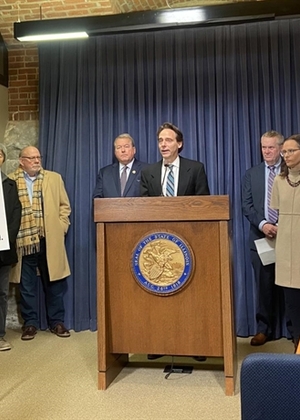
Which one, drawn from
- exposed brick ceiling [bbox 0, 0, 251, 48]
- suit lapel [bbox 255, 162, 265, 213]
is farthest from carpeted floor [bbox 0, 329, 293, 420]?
exposed brick ceiling [bbox 0, 0, 251, 48]

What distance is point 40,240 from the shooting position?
4270mm

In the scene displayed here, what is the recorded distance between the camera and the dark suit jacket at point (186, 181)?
3.48 m

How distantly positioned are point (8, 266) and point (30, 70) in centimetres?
202

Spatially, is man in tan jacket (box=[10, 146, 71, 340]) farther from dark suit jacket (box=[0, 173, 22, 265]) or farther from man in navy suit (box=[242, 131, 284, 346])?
man in navy suit (box=[242, 131, 284, 346])

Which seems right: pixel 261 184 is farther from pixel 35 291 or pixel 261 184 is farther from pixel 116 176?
pixel 35 291

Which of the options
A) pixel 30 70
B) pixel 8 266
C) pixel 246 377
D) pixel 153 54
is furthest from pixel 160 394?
pixel 30 70

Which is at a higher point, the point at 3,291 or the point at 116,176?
the point at 116,176

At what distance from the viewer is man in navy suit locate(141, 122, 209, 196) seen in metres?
3.49

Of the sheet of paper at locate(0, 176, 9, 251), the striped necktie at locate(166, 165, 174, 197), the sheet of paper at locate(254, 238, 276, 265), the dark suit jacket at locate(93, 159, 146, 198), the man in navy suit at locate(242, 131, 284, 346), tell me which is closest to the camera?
the sheet of paper at locate(0, 176, 9, 251)

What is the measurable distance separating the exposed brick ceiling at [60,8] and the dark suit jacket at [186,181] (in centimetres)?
177

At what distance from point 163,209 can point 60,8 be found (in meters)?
2.60

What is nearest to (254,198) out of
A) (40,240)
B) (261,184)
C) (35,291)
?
(261,184)

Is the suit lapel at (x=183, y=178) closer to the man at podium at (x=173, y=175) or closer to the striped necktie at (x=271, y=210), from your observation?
the man at podium at (x=173, y=175)

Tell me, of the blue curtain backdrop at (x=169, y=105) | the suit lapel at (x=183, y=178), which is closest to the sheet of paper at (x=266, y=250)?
the blue curtain backdrop at (x=169, y=105)
